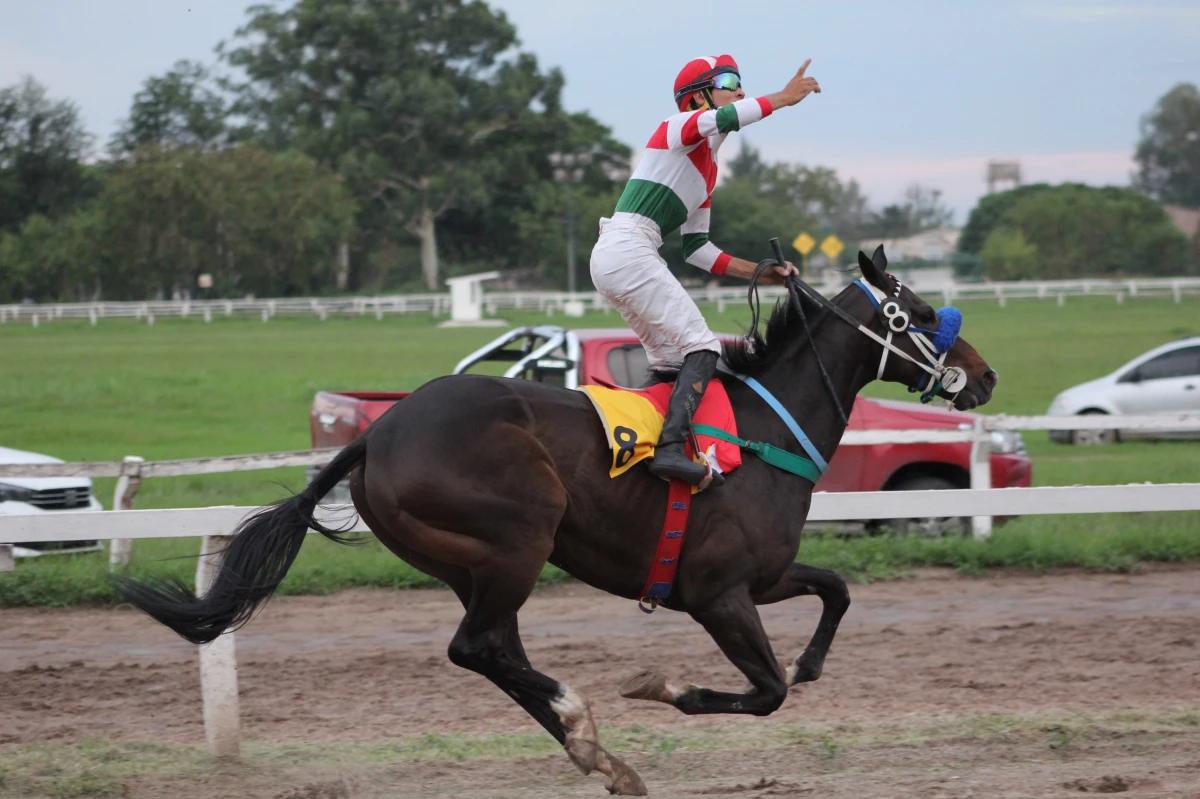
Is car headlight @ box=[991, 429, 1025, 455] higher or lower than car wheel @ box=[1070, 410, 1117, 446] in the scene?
higher

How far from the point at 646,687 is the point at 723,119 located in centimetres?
222

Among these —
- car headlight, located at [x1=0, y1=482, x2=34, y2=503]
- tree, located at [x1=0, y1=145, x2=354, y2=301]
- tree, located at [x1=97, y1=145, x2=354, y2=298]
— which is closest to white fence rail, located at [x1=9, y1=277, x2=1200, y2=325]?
tree, located at [x1=97, y1=145, x2=354, y2=298]

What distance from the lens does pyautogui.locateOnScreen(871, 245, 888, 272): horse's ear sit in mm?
5496

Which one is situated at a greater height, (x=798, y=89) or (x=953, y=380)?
(x=798, y=89)

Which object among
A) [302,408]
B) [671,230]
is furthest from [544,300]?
[671,230]

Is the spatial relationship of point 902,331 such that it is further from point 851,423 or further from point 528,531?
→ point 851,423

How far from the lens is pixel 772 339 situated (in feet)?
18.1

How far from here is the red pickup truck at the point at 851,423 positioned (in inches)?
400

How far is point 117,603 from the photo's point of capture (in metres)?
8.98

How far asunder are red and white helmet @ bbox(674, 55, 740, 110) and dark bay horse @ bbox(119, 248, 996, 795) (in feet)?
4.30

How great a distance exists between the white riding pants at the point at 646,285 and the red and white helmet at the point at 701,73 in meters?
0.59

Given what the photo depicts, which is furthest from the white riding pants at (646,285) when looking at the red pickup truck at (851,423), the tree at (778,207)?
the tree at (778,207)

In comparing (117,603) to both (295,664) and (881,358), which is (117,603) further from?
Result: (881,358)

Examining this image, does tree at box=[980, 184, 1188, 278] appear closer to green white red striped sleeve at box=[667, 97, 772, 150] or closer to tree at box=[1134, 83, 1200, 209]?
tree at box=[1134, 83, 1200, 209]
